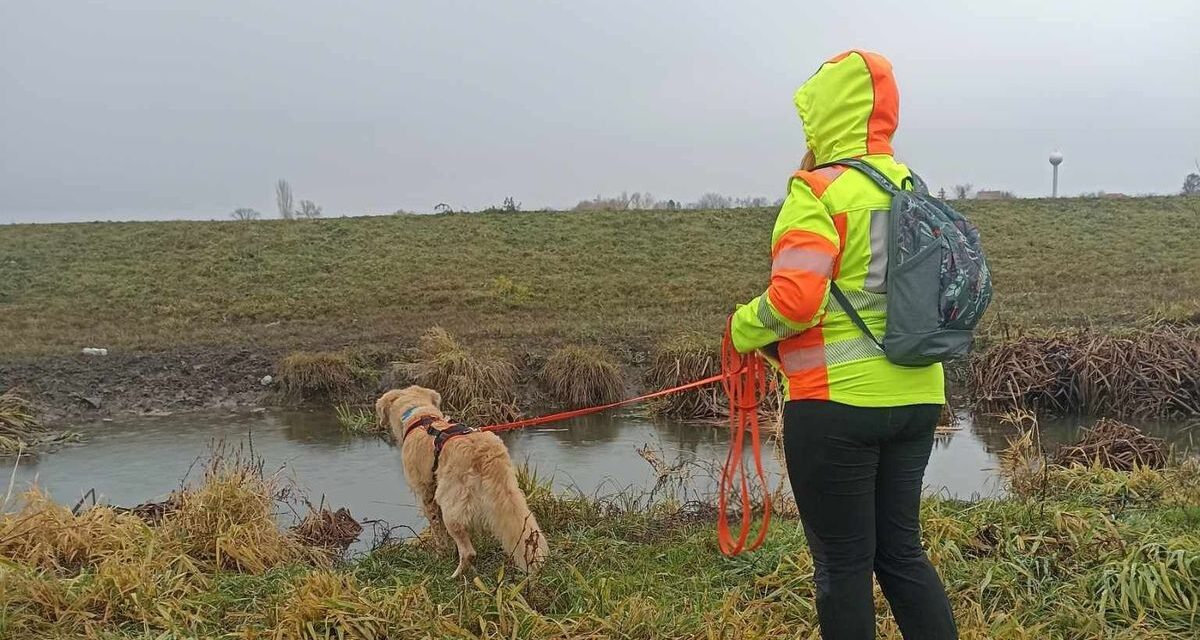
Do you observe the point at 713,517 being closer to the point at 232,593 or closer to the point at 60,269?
the point at 232,593

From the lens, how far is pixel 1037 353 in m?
8.88

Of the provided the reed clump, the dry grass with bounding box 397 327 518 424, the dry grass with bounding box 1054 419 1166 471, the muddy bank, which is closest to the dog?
Answer: the dry grass with bounding box 397 327 518 424

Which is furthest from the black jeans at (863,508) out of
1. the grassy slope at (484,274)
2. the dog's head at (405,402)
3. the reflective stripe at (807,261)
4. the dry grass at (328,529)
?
the grassy slope at (484,274)

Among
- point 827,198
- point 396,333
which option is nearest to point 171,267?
point 396,333

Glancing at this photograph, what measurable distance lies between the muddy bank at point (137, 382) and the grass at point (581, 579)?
5.49 metres

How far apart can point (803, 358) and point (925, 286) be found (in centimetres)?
39

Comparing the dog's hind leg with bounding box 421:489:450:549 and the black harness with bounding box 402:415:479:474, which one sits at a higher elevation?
the black harness with bounding box 402:415:479:474

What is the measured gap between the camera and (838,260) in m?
2.21

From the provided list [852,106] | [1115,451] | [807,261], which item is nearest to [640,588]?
[807,261]

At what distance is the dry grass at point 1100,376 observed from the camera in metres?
8.19

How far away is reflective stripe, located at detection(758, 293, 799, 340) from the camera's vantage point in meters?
2.20

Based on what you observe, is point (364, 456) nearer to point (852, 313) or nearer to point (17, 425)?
point (17, 425)

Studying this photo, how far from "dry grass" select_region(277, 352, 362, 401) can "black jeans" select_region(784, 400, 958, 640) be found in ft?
28.8

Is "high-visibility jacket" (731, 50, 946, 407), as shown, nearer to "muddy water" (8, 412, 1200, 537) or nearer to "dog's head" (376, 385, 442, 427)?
"dog's head" (376, 385, 442, 427)
